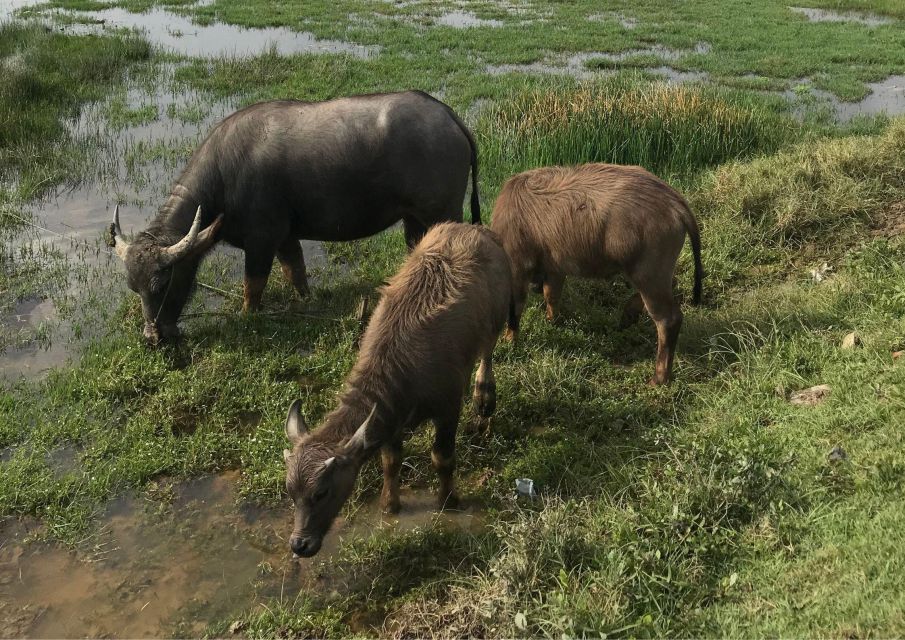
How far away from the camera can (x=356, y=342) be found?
626 cm

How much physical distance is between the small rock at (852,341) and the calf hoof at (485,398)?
2598 millimetres

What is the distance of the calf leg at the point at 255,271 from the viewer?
6395mm

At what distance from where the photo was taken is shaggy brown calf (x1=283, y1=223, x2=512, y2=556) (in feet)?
12.3

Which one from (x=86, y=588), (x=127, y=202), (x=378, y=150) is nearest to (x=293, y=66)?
(x=127, y=202)

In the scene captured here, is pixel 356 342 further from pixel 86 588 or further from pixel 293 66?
pixel 293 66

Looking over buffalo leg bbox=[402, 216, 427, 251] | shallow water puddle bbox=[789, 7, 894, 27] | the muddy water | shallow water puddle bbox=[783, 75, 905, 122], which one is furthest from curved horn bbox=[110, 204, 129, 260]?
shallow water puddle bbox=[789, 7, 894, 27]

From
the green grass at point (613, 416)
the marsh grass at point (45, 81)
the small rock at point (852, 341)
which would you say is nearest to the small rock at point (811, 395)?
the green grass at point (613, 416)

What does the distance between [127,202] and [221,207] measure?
3.17 meters

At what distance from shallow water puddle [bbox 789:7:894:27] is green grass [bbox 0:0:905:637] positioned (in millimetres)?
10499

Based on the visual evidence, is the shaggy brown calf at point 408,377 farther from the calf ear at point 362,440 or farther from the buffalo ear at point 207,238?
the buffalo ear at point 207,238

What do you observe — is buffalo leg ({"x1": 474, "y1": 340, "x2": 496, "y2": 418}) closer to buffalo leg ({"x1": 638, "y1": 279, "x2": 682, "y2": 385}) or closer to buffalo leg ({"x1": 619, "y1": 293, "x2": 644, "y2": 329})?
buffalo leg ({"x1": 638, "y1": 279, "x2": 682, "y2": 385})

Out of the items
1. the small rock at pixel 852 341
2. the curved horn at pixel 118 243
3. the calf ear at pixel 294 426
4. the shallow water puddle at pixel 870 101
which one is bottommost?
the calf ear at pixel 294 426

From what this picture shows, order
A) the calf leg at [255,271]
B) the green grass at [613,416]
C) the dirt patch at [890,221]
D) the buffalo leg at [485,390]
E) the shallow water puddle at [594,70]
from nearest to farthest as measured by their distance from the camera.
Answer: the green grass at [613,416]
the buffalo leg at [485,390]
the calf leg at [255,271]
the dirt patch at [890,221]
the shallow water puddle at [594,70]

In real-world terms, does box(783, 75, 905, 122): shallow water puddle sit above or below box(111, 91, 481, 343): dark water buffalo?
above
